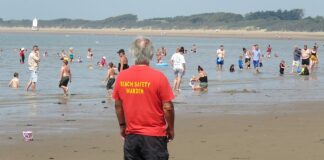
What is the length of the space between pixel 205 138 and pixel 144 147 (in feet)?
15.2

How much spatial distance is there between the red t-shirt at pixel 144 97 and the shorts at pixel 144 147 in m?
0.05

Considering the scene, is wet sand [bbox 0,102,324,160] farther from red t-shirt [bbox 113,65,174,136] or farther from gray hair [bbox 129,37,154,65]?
gray hair [bbox 129,37,154,65]

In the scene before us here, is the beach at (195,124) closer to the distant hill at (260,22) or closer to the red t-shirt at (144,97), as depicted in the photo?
the red t-shirt at (144,97)

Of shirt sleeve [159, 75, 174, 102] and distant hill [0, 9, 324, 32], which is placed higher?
shirt sleeve [159, 75, 174, 102]

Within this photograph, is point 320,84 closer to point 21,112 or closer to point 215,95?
point 215,95

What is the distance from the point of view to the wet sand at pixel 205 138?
9.00 meters

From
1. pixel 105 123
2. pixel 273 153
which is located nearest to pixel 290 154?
pixel 273 153

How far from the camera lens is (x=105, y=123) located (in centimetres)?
1256

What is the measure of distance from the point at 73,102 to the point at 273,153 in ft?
29.8

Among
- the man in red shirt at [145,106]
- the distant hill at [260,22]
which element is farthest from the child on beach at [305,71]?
the distant hill at [260,22]

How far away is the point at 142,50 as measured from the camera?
584cm

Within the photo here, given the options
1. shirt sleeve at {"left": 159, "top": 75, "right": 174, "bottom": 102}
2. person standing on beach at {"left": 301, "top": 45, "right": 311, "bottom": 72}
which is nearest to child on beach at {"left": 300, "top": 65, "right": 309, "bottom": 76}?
person standing on beach at {"left": 301, "top": 45, "right": 311, "bottom": 72}

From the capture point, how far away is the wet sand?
9.00m

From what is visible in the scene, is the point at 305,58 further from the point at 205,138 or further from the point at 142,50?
the point at 142,50
